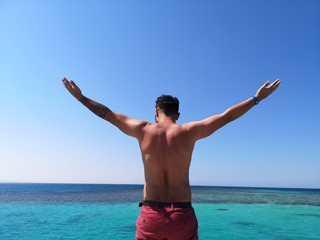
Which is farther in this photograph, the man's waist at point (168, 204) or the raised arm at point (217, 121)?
the raised arm at point (217, 121)

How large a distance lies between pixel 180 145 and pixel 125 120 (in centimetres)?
70

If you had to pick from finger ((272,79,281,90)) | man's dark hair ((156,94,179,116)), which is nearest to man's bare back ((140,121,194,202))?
man's dark hair ((156,94,179,116))

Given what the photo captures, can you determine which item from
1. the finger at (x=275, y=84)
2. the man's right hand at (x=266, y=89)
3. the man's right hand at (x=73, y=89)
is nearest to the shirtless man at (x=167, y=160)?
the man's right hand at (x=266, y=89)

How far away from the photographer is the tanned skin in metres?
2.75

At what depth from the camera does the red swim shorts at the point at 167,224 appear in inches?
103

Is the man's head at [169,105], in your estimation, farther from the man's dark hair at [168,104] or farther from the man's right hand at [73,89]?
the man's right hand at [73,89]

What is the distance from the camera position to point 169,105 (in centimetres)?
302

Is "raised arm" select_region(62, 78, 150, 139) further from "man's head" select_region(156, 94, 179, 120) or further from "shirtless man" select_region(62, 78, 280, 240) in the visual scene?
"man's head" select_region(156, 94, 179, 120)

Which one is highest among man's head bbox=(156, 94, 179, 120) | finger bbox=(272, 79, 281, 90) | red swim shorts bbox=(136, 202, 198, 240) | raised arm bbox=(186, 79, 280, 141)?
finger bbox=(272, 79, 281, 90)

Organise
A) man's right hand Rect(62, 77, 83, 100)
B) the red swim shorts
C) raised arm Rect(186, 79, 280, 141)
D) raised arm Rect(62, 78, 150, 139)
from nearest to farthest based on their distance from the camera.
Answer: the red swim shorts, raised arm Rect(186, 79, 280, 141), raised arm Rect(62, 78, 150, 139), man's right hand Rect(62, 77, 83, 100)

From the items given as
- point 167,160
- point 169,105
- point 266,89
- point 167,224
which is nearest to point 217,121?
point 169,105

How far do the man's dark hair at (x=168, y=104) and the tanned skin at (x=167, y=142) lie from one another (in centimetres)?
5

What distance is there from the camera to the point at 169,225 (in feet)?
8.56

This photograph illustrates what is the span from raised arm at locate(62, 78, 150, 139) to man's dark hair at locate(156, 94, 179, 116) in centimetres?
25
